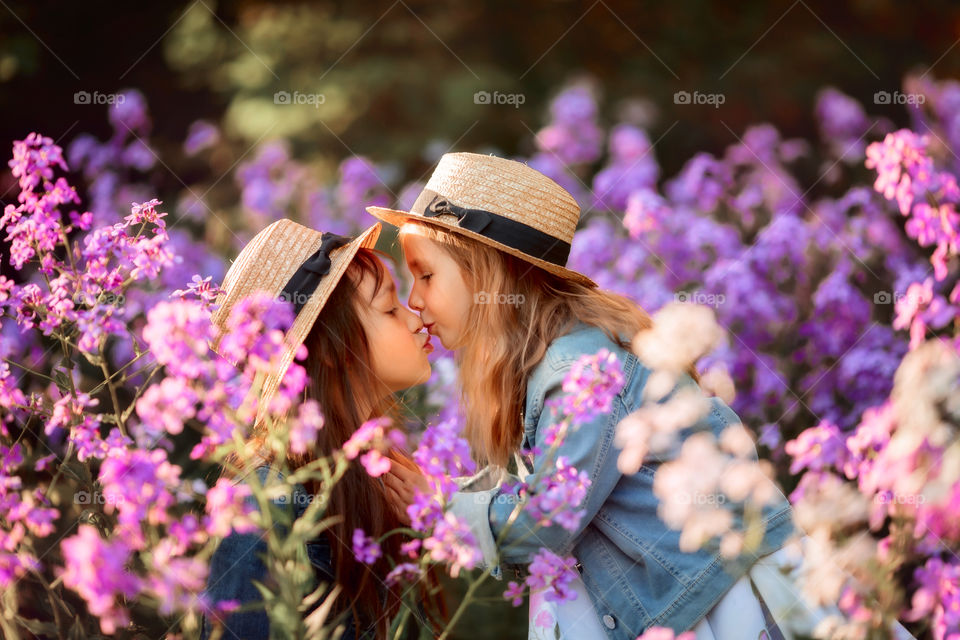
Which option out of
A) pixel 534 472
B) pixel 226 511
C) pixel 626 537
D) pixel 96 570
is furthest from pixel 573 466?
pixel 96 570

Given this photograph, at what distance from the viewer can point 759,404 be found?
2654mm

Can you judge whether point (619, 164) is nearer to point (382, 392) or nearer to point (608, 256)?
point (608, 256)

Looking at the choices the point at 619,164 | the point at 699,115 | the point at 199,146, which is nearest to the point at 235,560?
the point at 619,164

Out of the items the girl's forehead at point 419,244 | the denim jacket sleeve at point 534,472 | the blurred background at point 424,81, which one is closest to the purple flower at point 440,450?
the denim jacket sleeve at point 534,472

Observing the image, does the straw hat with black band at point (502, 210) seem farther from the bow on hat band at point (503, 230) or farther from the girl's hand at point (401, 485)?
the girl's hand at point (401, 485)

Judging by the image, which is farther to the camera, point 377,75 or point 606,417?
point 377,75

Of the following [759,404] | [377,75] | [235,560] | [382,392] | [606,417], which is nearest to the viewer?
[235,560]

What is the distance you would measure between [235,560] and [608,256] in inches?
69.8

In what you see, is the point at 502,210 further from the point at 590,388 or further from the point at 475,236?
the point at 590,388

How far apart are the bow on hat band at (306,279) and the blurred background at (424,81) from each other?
199cm

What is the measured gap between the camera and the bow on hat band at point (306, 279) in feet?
5.75

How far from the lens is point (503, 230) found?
195cm

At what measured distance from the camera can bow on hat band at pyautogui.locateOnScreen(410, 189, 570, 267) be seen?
194 centimetres

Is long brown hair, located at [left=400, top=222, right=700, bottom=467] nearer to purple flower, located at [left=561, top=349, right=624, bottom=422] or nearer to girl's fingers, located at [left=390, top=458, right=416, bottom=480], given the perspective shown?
girl's fingers, located at [left=390, top=458, right=416, bottom=480]
